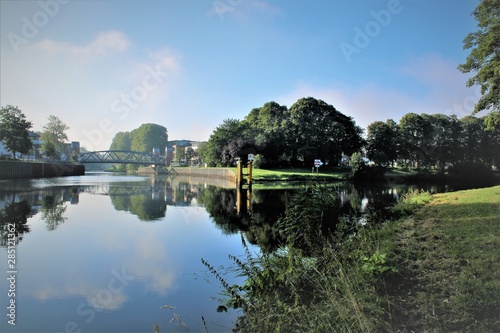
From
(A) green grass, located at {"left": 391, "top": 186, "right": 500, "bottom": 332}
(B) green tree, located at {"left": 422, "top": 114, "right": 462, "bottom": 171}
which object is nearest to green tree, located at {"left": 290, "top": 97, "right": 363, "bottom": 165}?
(B) green tree, located at {"left": 422, "top": 114, "right": 462, "bottom": 171}

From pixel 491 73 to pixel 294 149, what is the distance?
1625 inches

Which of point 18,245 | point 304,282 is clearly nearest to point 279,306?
point 304,282

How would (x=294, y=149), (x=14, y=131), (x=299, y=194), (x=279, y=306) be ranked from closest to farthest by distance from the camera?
(x=279, y=306) < (x=299, y=194) < (x=14, y=131) < (x=294, y=149)

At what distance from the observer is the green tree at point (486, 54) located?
18453 mm

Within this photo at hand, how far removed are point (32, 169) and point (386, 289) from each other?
5705cm

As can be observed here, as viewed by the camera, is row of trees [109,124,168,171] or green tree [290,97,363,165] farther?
row of trees [109,124,168,171]

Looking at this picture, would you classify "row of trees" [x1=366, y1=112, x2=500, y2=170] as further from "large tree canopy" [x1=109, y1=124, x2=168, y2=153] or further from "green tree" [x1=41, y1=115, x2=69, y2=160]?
"large tree canopy" [x1=109, y1=124, x2=168, y2=153]

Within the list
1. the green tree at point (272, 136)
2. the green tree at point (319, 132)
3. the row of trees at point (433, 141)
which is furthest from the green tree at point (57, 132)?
the row of trees at point (433, 141)

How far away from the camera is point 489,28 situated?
18875mm

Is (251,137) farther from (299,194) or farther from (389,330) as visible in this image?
(389,330)

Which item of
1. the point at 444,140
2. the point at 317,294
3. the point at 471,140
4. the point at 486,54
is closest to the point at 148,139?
the point at 444,140

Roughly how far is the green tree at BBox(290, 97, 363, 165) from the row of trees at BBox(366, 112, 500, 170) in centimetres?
516

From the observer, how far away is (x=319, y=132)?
196 feet

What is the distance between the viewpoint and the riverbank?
139 ft
